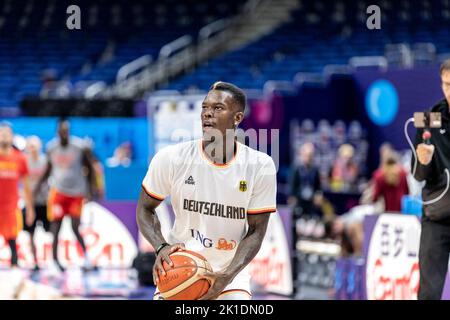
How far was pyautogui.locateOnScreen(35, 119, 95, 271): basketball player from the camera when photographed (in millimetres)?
13500

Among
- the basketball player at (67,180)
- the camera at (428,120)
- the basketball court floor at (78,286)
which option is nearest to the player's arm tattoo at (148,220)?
the camera at (428,120)

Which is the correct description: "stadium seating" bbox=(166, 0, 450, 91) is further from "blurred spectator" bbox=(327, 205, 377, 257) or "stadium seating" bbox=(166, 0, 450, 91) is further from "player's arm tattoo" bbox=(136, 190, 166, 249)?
"player's arm tattoo" bbox=(136, 190, 166, 249)

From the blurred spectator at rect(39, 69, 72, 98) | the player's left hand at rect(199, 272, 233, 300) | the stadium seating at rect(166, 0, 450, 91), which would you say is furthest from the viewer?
the blurred spectator at rect(39, 69, 72, 98)

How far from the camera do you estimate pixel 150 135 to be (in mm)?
19109

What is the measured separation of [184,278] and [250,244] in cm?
48

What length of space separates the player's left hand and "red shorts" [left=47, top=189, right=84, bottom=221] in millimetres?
8022

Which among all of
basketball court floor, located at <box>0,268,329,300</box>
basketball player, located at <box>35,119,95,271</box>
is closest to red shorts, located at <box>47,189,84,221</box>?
basketball player, located at <box>35,119,95,271</box>

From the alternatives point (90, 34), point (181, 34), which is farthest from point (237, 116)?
point (90, 34)

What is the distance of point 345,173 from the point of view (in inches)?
689

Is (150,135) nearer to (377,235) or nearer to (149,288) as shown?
(149,288)

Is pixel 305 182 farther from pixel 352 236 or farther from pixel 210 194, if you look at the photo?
pixel 210 194
